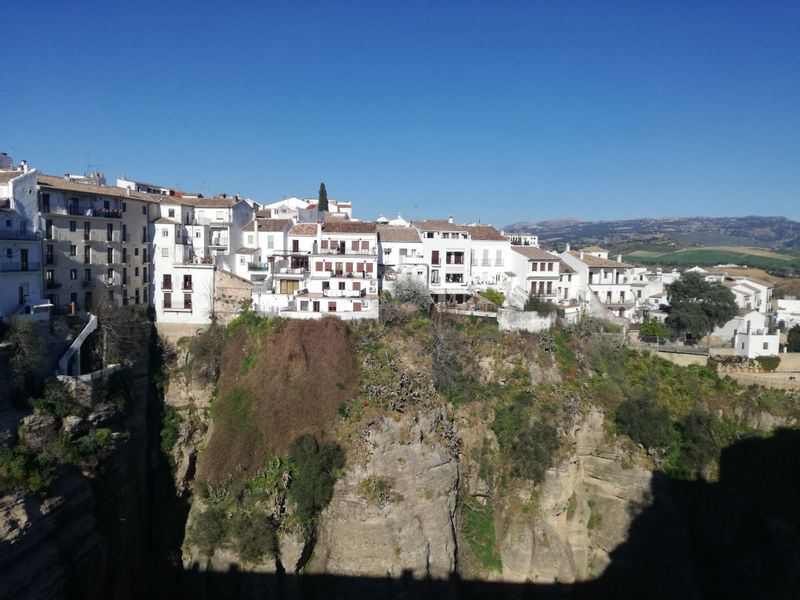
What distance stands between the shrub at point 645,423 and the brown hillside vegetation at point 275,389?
1427 cm

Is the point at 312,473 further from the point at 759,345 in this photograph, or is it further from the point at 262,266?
the point at 759,345

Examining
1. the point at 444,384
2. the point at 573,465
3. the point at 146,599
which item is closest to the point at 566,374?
the point at 573,465

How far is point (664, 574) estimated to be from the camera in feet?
Answer: 92.2

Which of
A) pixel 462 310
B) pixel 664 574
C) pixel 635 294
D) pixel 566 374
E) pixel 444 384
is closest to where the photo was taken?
pixel 664 574

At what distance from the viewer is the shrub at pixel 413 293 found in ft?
120

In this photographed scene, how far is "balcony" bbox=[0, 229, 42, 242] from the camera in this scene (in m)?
25.9

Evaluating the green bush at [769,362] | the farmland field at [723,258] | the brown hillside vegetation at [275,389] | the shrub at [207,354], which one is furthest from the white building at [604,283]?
the farmland field at [723,258]

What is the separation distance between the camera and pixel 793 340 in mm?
40219

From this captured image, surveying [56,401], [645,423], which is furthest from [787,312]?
[56,401]

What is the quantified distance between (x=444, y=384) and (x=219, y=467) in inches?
472

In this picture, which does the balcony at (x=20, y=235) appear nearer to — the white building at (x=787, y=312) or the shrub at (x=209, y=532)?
the shrub at (x=209, y=532)

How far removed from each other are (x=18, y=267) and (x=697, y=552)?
3566 centimetres

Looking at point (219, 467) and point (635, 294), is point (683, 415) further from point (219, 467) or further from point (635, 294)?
point (219, 467)

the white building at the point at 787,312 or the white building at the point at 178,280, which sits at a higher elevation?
the white building at the point at 178,280
